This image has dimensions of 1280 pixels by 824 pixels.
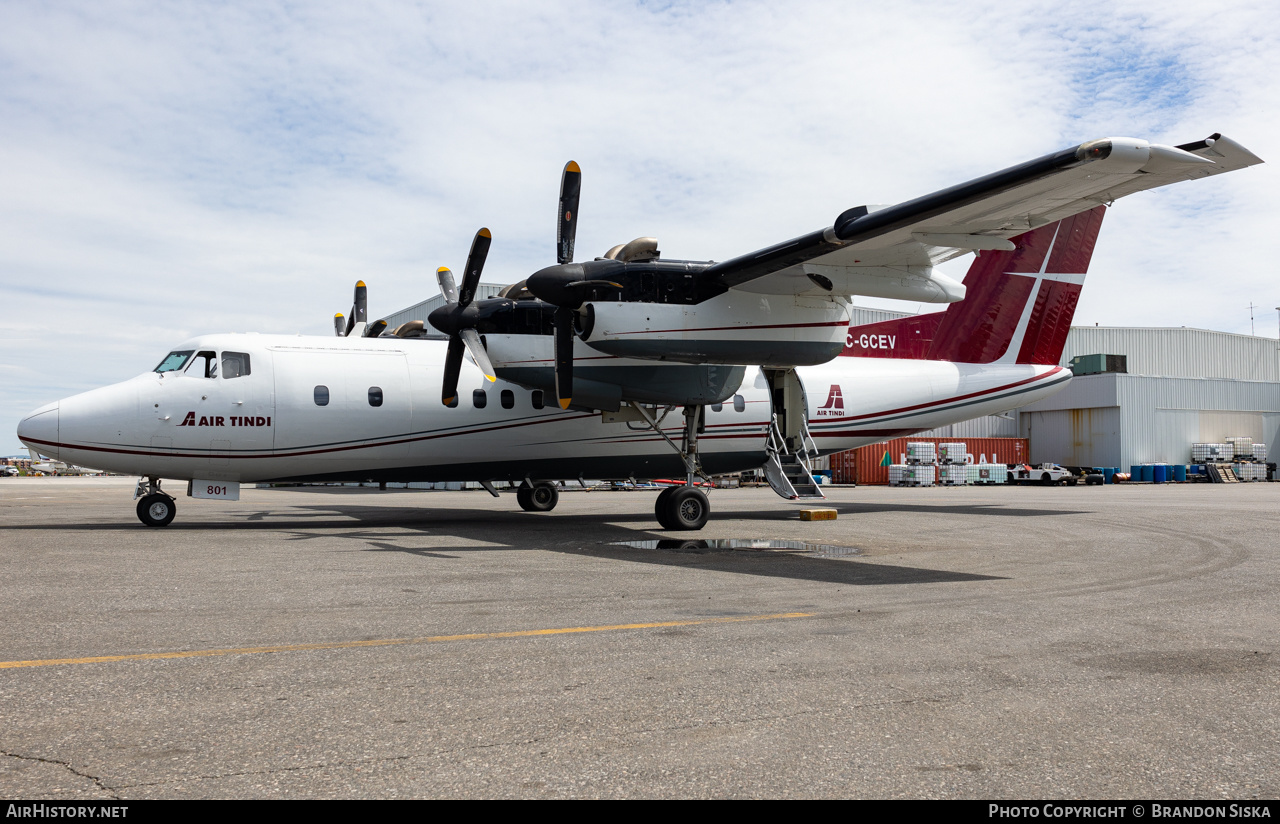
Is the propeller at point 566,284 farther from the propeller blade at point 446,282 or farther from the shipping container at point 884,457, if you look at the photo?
the shipping container at point 884,457

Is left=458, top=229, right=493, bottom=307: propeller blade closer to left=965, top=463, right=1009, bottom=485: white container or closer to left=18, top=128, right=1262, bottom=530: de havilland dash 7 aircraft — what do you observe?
left=18, top=128, right=1262, bottom=530: de havilland dash 7 aircraft

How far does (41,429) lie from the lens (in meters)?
14.6

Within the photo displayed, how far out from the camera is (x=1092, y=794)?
353cm

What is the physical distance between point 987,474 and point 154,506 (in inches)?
1583

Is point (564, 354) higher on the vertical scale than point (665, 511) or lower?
higher

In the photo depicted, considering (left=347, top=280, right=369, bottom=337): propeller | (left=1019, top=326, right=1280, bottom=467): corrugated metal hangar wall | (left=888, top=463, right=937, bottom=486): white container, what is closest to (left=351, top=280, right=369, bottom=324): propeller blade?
(left=347, top=280, right=369, bottom=337): propeller

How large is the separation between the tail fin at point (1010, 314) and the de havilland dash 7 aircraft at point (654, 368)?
0.05 metres

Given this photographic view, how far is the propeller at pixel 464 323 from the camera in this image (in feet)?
49.1

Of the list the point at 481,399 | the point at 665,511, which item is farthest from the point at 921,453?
the point at 481,399

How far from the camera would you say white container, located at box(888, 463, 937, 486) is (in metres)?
42.4

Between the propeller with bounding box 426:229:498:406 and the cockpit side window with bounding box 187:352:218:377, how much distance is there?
3.97 meters

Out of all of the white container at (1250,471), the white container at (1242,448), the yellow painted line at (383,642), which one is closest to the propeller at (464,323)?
the yellow painted line at (383,642)

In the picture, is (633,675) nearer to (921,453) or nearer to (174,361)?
(174,361)

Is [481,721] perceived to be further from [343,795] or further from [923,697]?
[923,697]
